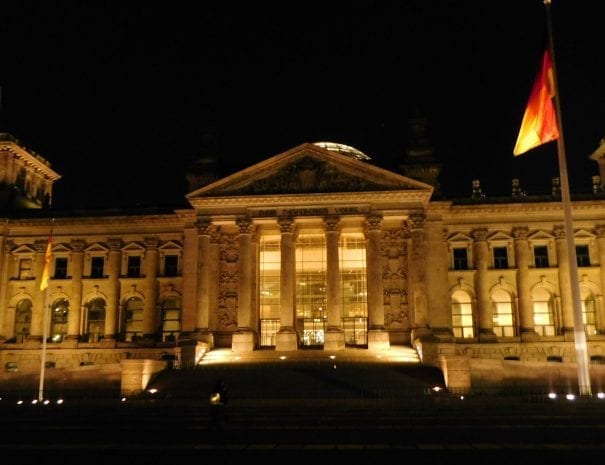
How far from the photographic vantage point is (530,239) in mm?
58625

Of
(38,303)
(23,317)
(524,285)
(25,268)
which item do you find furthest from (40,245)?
(524,285)

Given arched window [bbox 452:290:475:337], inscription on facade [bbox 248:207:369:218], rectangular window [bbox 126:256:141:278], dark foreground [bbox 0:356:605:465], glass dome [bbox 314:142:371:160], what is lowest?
dark foreground [bbox 0:356:605:465]

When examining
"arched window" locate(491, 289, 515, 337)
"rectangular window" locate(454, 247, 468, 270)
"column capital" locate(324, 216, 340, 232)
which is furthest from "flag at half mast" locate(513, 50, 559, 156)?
"arched window" locate(491, 289, 515, 337)

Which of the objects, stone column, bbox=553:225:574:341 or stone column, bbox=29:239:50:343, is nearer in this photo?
stone column, bbox=553:225:574:341

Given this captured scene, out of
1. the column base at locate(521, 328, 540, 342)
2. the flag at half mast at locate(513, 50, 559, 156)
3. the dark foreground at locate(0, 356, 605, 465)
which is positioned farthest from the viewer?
the column base at locate(521, 328, 540, 342)

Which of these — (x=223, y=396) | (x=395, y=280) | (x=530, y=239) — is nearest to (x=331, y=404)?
(x=223, y=396)

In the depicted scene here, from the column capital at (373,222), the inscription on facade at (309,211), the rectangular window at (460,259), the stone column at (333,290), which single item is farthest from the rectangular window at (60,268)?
the rectangular window at (460,259)

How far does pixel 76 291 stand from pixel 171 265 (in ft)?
29.8

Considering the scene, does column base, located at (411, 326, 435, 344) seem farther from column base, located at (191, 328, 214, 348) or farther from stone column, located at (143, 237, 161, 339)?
stone column, located at (143, 237, 161, 339)

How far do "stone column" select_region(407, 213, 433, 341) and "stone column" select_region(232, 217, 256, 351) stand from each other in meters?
12.7

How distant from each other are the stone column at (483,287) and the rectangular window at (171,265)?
88.7 ft

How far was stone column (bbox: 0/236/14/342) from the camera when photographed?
6094cm

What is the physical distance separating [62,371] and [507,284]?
37.2m

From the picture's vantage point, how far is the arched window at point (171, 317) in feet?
198
